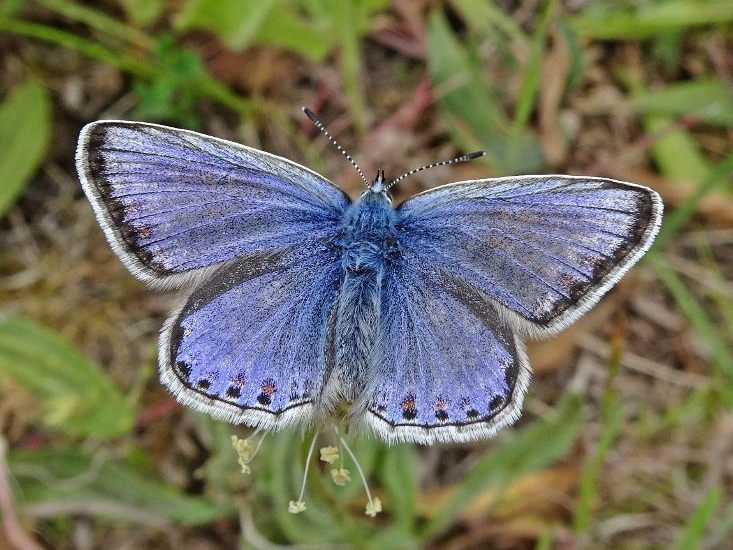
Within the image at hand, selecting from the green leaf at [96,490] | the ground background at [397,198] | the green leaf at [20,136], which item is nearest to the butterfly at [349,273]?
the ground background at [397,198]

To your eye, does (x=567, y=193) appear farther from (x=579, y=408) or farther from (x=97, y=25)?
(x=97, y=25)

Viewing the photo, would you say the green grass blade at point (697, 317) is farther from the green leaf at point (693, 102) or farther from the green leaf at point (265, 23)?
the green leaf at point (265, 23)

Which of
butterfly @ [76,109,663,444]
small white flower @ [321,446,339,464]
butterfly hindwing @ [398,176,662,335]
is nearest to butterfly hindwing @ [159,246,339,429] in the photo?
butterfly @ [76,109,663,444]

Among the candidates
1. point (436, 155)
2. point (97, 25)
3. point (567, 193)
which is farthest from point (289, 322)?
→ point (97, 25)

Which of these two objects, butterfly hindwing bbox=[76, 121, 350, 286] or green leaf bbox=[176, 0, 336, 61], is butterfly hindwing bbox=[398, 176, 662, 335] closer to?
butterfly hindwing bbox=[76, 121, 350, 286]

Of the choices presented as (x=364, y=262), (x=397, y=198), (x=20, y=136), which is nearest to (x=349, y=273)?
(x=364, y=262)

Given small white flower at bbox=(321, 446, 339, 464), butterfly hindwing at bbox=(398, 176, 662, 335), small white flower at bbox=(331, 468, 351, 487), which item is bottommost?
small white flower at bbox=(331, 468, 351, 487)

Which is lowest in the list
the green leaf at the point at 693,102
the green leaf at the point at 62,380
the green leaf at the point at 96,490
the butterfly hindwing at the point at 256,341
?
the green leaf at the point at 96,490
